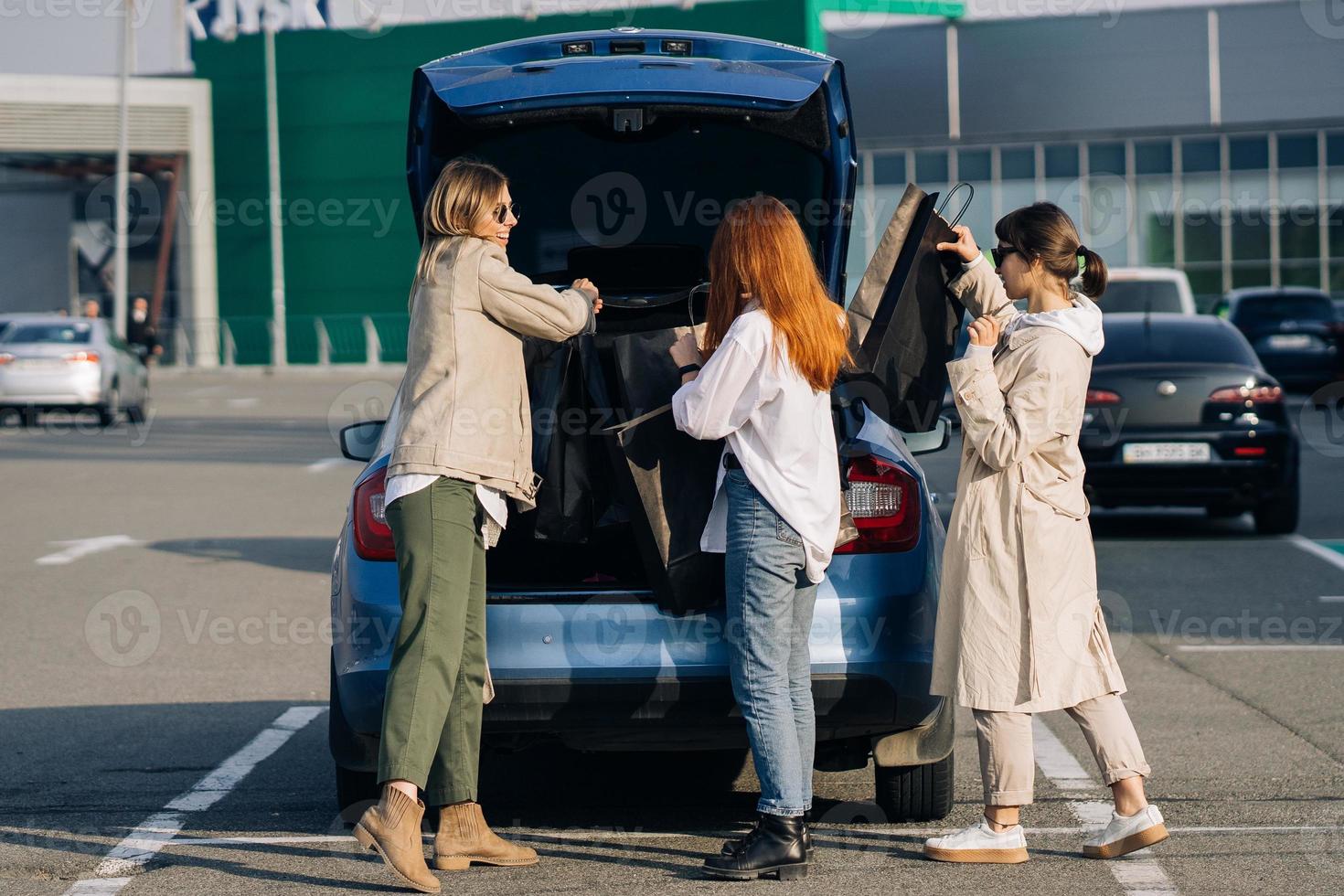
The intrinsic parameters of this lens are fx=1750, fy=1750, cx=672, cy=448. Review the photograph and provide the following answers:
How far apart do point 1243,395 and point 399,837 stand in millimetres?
8834

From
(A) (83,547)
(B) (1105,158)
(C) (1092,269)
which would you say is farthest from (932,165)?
(C) (1092,269)

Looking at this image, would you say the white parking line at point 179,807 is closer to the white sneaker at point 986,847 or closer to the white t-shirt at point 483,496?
the white t-shirt at point 483,496

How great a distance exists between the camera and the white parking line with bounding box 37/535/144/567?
12.1 m

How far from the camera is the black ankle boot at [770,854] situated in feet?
15.0

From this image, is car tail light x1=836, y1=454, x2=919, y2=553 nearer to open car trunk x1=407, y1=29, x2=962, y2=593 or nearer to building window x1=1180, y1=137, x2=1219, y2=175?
open car trunk x1=407, y1=29, x2=962, y2=593

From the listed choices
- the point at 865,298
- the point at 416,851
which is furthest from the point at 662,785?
the point at 865,298

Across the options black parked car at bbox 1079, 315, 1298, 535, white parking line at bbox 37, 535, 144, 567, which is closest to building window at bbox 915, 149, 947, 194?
black parked car at bbox 1079, 315, 1298, 535

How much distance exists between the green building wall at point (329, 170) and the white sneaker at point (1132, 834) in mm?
42709

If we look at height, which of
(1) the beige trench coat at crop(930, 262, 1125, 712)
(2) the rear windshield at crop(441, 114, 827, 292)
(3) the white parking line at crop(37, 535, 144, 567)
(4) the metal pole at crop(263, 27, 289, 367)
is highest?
(4) the metal pole at crop(263, 27, 289, 367)

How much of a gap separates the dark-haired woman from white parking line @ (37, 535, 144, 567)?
28.7ft

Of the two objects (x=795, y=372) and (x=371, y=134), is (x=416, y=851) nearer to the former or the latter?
(x=795, y=372)

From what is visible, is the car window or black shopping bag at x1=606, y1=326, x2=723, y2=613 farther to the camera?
the car window

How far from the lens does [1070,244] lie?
482 cm

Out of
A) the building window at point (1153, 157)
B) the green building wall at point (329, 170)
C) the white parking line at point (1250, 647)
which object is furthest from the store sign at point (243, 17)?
the white parking line at point (1250, 647)
